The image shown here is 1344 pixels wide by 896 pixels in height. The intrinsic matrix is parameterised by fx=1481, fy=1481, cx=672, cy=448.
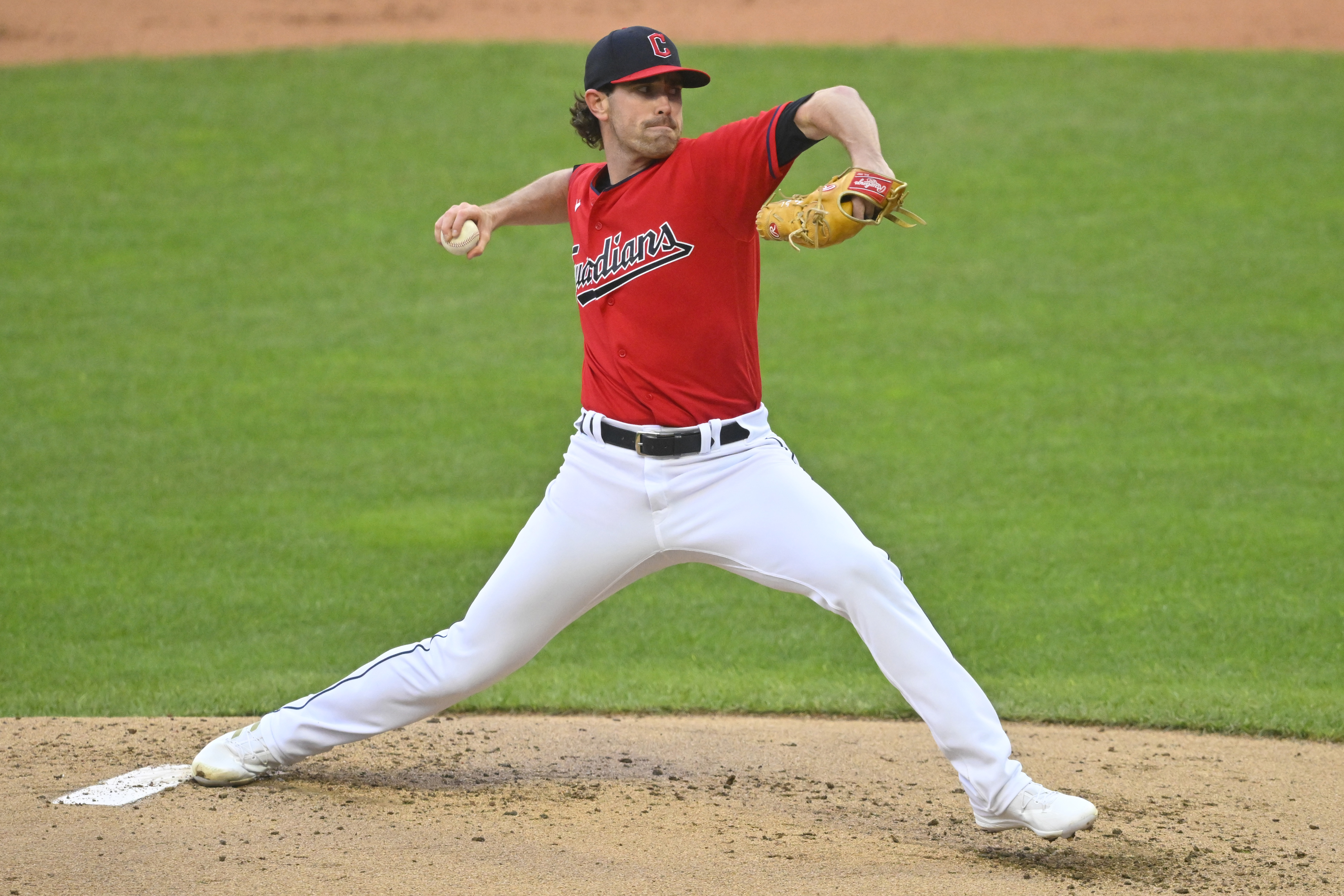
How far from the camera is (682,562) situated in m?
4.28

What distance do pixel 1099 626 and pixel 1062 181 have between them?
9.72 meters

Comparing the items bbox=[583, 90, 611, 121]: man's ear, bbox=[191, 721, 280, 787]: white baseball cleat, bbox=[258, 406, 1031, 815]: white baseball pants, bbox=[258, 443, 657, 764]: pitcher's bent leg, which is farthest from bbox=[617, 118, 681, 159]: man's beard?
bbox=[191, 721, 280, 787]: white baseball cleat

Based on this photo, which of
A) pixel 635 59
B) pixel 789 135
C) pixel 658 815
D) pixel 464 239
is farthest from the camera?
pixel 658 815

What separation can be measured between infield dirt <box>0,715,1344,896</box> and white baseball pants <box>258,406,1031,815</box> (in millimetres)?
330

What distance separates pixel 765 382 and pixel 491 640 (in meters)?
7.22

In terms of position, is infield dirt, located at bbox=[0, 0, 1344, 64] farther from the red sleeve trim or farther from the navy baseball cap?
the red sleeve trim

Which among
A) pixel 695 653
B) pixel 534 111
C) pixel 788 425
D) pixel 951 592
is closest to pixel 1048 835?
pixel 695 653

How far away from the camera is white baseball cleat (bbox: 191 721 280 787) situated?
4.52 metres

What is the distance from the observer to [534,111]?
18297 millimetres

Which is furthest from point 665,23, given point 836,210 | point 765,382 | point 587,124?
point 836,210

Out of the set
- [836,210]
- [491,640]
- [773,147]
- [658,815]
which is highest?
[773,147]

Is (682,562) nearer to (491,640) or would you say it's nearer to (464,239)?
(491,640)

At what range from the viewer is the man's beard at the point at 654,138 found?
4.03 meters

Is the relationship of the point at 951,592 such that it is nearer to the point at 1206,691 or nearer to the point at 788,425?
the point at 1206,691
